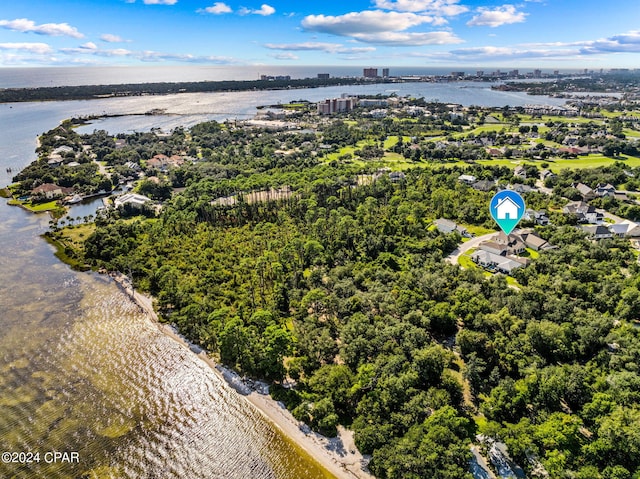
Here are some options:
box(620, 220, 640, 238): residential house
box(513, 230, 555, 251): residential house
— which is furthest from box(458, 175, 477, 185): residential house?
box(620, 220, 640, 238): residential house

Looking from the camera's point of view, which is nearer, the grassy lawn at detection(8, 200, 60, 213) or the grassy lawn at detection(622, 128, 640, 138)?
the grassy lawn at detection(8, 200, 60, 213)

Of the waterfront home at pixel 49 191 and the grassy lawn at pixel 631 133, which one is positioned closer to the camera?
the waterfront home at pixel 49 191

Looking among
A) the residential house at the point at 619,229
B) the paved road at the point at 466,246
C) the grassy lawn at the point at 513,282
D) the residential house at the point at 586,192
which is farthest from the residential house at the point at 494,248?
the residential house at the point at 586,192

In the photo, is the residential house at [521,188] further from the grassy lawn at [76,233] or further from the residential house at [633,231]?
Result: the grassy lawn at [76,233]

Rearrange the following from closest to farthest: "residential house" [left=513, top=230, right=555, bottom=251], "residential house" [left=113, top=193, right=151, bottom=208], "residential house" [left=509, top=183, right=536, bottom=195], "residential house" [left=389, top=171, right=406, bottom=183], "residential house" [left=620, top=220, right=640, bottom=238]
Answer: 1. "residential house" [left=513, top=230, right=555, bottom=251]
2. "residential house" [left=620, top=220, right=640, bottom=238]
3. "residential house" [left=113, top=193, right=151, bottom=208]
4. "residential house" [left=509, top=183, right=536, bottom=195]
5. "residential house" [left=389, top=171, right=406, bottom=183]

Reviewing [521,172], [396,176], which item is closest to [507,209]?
[396,176]

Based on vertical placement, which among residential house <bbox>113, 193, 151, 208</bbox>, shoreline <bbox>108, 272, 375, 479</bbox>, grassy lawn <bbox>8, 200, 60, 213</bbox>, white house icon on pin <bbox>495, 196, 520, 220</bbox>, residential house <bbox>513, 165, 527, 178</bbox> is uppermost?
white house icon on pin <bbox>495, 196, 520, 220</bbox>

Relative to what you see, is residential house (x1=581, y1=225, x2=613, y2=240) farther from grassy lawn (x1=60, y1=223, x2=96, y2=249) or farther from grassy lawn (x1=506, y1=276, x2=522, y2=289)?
grassy lawn (x1=60, y1=223, x2=96, y2=249)
